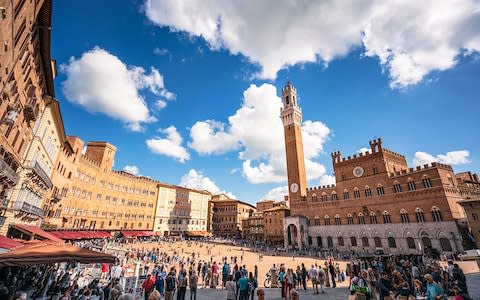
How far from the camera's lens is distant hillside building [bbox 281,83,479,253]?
29556 mm

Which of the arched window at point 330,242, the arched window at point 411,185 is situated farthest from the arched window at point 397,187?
the arched window at point 330,242

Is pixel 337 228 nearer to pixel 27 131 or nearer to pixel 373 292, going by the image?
pixel 373 292

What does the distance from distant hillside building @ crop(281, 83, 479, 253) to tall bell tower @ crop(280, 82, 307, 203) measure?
0.23 metres

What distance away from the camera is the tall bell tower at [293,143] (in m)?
50.1

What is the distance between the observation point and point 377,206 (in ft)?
120

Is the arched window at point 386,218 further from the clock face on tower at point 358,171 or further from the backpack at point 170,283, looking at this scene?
the backpack at point 170,283

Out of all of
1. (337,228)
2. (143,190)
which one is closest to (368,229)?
(337,228)

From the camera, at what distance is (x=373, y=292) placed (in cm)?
1060

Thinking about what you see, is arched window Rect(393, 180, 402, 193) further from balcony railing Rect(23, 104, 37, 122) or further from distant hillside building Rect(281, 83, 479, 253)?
balcony railing Rect(23, 104, 37, 122)

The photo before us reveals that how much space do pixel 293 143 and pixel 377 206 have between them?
2254 centimetres

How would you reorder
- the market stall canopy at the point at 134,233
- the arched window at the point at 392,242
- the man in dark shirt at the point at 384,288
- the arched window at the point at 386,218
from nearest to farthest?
the man in dark shirt at the point at 384,288, the arched window at the point at 392,242, the arched window at the point at 386,218, the market stall canopy at the point at 134,233

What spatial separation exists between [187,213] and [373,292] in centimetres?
5787

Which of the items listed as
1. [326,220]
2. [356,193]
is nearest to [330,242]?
[326,220]

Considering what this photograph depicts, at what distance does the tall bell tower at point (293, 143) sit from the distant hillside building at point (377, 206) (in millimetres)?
230
